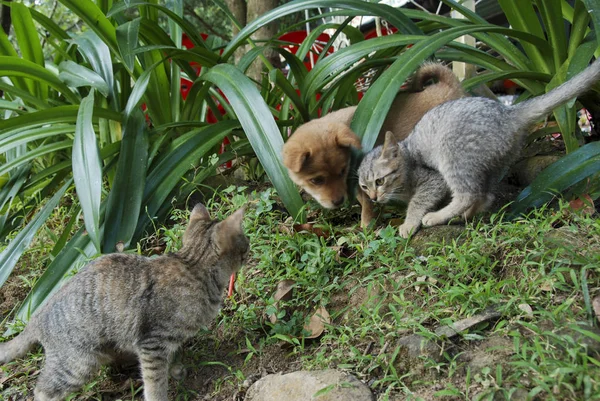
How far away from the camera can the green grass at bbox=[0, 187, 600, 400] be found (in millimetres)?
1901

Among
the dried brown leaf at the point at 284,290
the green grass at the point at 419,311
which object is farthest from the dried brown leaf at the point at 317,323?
the dried brown leaf at the point at 284,290

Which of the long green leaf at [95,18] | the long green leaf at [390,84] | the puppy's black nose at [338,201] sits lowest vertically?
the puppy's black nose at [338,201]

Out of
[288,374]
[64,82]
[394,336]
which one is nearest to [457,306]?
[394,336]

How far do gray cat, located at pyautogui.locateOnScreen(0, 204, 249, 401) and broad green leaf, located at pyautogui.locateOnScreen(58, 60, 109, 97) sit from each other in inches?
62.0

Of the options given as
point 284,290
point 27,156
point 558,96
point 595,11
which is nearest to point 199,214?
point 284,290

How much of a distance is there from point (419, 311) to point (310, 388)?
56 centimetres

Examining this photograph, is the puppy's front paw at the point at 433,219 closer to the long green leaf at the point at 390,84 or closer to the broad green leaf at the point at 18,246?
the long green leaf at the point at 390,84

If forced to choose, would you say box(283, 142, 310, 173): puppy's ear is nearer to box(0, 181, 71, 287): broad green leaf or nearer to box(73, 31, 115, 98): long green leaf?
box(73, 31, 115, 98): long green leaf

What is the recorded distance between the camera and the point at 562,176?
283cm

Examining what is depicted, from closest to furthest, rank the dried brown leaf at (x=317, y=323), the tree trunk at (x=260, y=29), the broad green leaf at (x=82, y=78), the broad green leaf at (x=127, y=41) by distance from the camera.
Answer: the dried brown leaf at (x=317, y=323)
the broad green leaf at (x=127, y=41)
the broad green leaf at (x=82, y=78)
the tree trunk at (x=260, y=29)

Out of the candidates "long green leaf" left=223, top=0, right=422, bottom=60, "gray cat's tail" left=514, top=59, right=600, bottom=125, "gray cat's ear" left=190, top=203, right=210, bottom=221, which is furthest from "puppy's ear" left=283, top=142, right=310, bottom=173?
"gray cat's tail" left=514, top=59, right=600, bottom=125

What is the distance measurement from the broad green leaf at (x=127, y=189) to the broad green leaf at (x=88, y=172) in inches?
9.4

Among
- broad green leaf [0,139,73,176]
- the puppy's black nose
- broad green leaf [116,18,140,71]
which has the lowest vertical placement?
the puppy's black nose

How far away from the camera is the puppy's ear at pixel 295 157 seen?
3.21 metres
